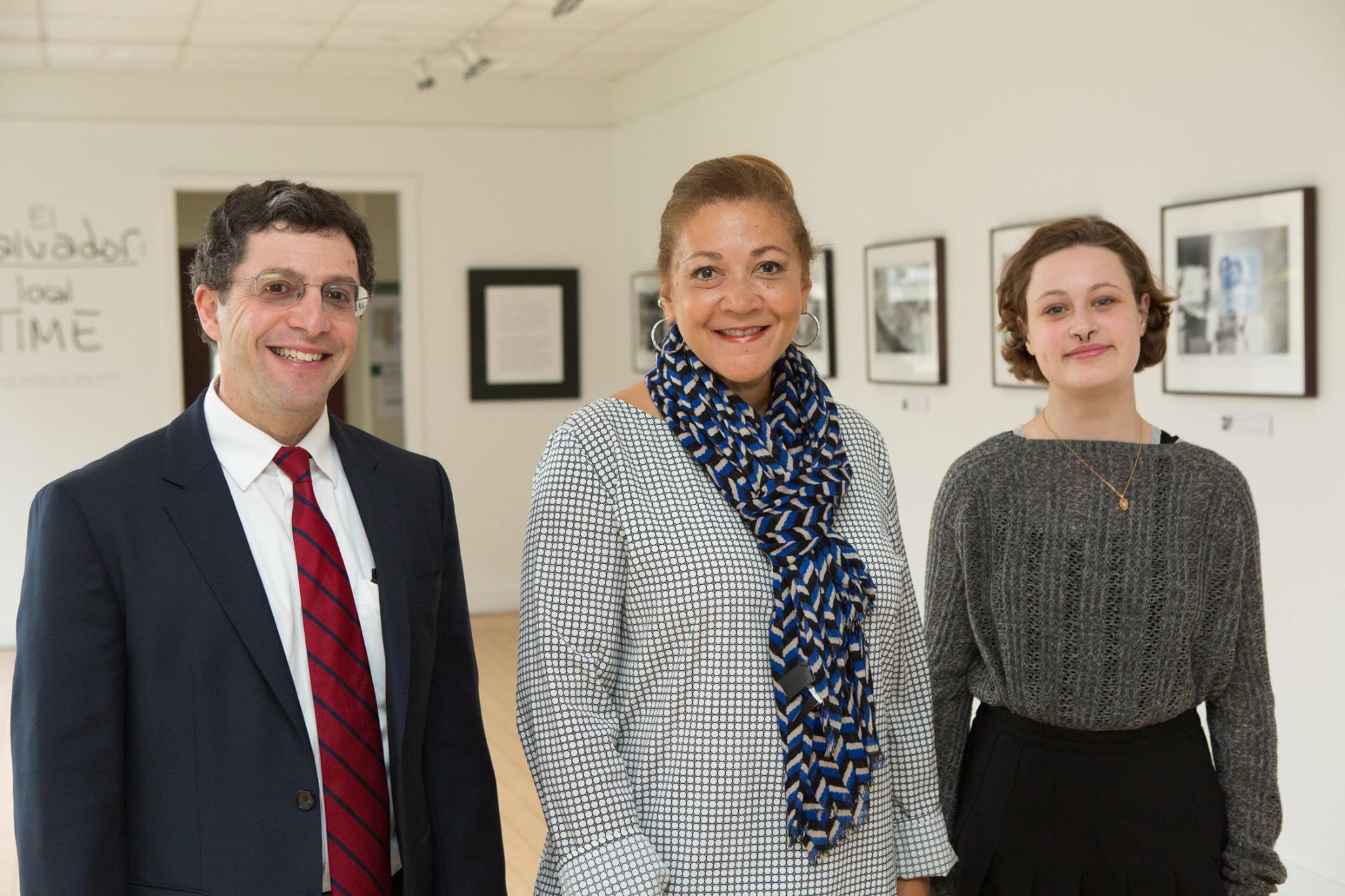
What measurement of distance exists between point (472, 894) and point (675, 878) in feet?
1.10

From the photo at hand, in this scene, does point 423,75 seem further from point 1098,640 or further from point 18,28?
point 1098,640

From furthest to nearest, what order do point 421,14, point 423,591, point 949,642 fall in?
point 421,14, point 949,642, point 423,591

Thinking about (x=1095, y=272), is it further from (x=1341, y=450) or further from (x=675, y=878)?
(x=1341, y=450)

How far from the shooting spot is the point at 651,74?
845 cm

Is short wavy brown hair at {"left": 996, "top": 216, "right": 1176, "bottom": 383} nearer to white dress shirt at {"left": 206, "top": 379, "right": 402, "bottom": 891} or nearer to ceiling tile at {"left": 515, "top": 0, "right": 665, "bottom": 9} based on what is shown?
white dress shirt at {"left": 206, "top": 379, "right": 402, "bottom": 891}

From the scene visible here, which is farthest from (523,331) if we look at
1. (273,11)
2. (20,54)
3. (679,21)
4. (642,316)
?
(20,54)

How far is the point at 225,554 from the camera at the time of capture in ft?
5.46

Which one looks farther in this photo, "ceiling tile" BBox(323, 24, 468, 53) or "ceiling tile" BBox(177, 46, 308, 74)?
"ceiling tile" BBox(177, 46, 308, 74)

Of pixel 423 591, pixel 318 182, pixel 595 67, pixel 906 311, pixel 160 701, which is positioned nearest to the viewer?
pixel 160 701

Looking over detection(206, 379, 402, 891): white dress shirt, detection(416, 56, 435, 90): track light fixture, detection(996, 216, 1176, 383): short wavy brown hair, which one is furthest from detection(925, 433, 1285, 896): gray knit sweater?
detection(416, 56, 435, 90): track light fixture

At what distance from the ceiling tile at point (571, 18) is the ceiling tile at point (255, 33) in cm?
103

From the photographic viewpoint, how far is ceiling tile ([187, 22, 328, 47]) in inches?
276

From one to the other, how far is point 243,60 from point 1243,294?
19.8ft

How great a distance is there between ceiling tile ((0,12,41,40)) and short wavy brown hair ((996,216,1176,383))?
20.1 feet
